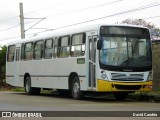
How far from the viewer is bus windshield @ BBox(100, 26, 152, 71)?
856 inches

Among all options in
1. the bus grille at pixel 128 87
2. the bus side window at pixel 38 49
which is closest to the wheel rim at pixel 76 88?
the bus grille at pixel 128 87

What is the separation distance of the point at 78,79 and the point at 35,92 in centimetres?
707

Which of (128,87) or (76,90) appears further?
(76,90)

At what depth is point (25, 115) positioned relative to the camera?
1388 cm

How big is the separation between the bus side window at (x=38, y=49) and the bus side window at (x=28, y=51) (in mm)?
662

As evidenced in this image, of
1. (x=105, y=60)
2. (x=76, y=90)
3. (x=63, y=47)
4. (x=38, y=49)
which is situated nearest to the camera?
(x=105, y=60)

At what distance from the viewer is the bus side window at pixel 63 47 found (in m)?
24.6

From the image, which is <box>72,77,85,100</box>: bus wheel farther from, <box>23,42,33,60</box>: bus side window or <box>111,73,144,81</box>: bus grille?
<box>23,42,33,60</box>: bus side window

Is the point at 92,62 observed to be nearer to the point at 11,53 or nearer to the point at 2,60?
the point at 11,53

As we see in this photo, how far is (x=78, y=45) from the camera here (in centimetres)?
2338

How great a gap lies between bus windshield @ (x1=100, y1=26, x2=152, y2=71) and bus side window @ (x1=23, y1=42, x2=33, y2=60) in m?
8.09

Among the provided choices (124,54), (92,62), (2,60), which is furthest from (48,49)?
(2,60)

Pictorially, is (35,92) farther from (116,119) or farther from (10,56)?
(116,119)

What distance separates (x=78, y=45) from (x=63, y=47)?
5.73 ft
